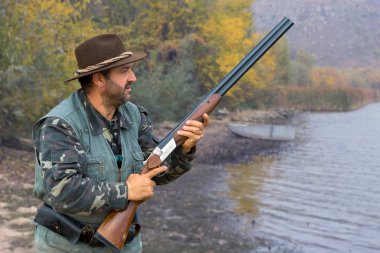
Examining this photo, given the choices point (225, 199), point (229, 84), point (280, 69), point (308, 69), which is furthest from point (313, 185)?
point (308, 69)

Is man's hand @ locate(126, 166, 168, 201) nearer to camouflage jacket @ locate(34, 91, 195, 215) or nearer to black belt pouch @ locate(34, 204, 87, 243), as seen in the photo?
camouflage jacket @ locate(34, 91, 195, 215)

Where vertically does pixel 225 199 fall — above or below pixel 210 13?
below

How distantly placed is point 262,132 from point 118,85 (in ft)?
79.8

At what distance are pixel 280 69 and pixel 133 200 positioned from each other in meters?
55.4

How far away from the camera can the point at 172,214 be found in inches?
424

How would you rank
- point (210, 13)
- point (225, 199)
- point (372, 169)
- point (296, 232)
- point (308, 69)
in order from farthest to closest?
point (308, 69) < point (210, 13) < point (372, 169) < point (225, 199) < point (296, 232)

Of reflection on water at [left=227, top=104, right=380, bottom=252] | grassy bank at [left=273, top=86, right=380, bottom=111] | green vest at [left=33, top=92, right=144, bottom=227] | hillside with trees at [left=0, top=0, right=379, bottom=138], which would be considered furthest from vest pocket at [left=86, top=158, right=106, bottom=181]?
grassy bank at [left=273, top=86, right=380, bottom=111]

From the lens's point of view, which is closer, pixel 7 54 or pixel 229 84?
pixel 229 84

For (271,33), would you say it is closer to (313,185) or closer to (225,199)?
(225,199)

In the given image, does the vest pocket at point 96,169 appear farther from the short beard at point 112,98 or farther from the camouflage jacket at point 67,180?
the short beard at point 112,98

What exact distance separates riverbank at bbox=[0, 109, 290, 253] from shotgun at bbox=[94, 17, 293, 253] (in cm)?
468

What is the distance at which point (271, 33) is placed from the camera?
310cm

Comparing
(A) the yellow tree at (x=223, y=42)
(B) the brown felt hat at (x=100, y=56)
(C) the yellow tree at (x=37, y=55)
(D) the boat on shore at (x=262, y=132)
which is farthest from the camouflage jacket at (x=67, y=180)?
(A) the yellow tree at (x=223, y=42)

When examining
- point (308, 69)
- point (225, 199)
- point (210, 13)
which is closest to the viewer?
point (225, 199)
